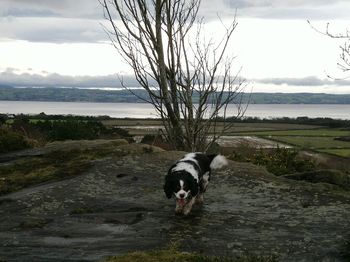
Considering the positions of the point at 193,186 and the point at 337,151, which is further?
the point at 337,151

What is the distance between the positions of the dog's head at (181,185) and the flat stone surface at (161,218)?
407mm

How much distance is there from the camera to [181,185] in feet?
31.3

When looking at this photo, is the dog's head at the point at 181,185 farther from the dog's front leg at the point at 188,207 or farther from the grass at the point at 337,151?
the grass at the point at 337,151

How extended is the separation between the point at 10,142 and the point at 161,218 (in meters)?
10.6

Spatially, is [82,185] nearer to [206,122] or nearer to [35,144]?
[206,122]

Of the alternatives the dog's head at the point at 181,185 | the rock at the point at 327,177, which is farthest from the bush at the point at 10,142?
the rock at the point at 327,177

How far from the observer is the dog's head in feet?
31.0

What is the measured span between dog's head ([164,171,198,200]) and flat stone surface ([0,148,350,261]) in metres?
0.41

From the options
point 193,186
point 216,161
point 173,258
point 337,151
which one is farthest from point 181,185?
point 337,151

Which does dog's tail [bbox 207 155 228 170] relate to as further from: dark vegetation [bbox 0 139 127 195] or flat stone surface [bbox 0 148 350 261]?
dark vegetation [bbox 0 139 127 195]

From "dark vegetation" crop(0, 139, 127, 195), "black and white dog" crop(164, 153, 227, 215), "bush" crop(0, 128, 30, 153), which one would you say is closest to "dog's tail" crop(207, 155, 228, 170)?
"black and white dog" crop(164, 153, 227, 215)

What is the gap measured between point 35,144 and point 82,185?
799 cm

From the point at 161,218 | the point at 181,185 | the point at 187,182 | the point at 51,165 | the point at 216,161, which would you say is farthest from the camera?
the point at 51,165

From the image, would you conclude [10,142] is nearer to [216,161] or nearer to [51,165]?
[51,165]
